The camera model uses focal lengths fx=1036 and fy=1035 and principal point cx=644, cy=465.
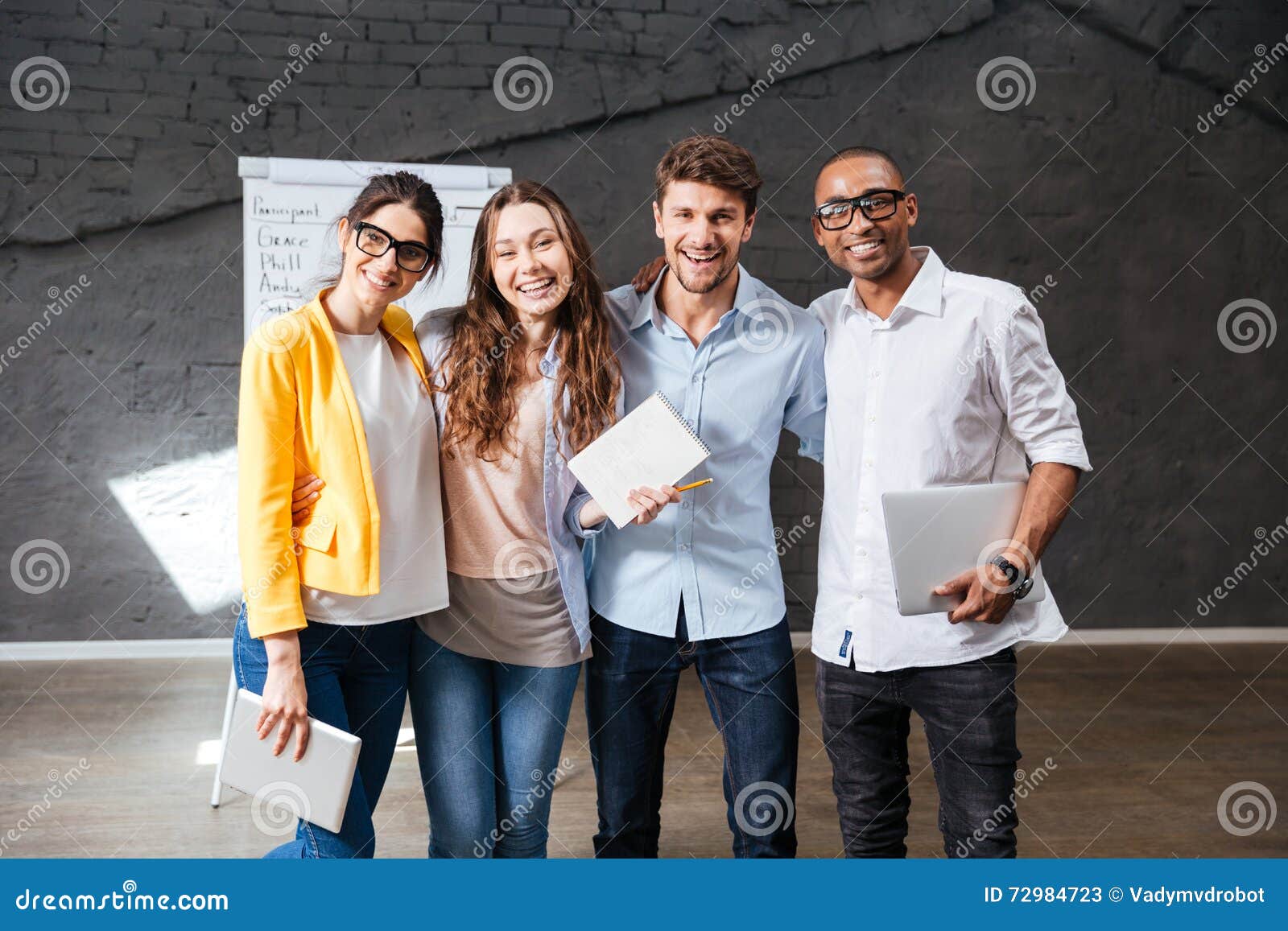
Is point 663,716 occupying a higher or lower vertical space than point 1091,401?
lower

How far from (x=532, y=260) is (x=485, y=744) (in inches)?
31.2

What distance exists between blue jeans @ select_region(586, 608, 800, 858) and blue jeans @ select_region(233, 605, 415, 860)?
353 mm

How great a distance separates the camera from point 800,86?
4.63 metres

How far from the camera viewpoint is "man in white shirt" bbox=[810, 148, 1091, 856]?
5.43ft

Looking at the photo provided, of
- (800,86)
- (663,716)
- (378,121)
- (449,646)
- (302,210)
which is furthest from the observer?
(800,86)

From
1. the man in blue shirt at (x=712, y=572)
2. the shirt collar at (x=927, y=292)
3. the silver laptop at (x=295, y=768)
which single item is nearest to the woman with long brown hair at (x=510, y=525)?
the man in blue shirt at (x=712, y=572)

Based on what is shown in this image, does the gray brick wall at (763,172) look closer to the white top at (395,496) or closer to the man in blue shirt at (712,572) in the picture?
the man in blue shirt at (712,572)

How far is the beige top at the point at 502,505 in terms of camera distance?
1667 mm

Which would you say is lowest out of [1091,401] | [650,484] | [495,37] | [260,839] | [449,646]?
[260,839]

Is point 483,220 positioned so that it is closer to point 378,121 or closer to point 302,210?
point 302,210

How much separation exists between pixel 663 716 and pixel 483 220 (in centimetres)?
92

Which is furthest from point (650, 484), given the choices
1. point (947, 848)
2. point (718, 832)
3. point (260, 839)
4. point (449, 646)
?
point (260, 839)

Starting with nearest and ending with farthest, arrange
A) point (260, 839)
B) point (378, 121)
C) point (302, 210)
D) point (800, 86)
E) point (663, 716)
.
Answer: point (663, 716) → point (260, 839) → point (302, 210) → point (378, 121) → point (800, 86)

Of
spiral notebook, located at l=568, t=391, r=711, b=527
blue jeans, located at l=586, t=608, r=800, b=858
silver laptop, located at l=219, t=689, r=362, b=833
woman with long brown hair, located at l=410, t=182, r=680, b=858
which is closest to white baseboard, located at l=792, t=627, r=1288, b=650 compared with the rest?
blue jeans, located at l=586, t=608, r=800, b=858
